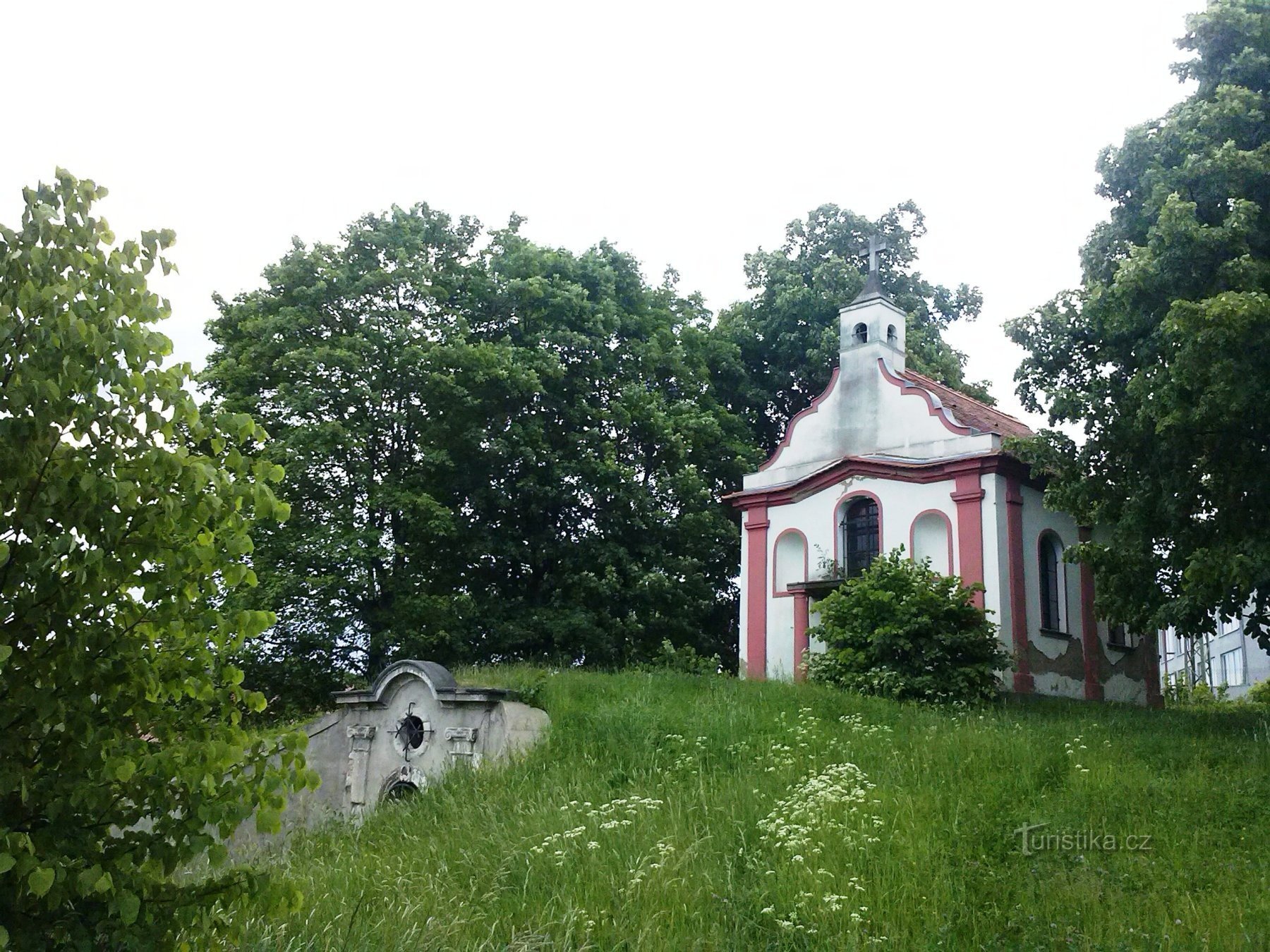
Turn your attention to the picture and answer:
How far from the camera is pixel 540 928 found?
8.85 meters

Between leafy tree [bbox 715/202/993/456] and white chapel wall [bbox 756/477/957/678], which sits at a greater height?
leafy tree [bbox 715/202/993/456]

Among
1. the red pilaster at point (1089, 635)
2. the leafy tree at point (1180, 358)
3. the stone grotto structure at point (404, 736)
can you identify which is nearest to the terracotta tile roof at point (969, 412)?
the red pilaster at point (1089, 635)

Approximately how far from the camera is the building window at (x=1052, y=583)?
78.2 ft

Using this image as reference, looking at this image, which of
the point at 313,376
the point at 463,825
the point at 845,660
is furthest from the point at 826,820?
the point at 313,376

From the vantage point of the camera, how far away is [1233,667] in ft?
146

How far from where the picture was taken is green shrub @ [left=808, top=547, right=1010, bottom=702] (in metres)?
18.9

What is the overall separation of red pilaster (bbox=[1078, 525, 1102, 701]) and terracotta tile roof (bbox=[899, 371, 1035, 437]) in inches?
119

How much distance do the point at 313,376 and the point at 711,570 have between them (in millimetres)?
11495

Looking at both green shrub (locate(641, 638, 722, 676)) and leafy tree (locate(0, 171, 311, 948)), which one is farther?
green shrub (locate(641, 638, 722, 676))

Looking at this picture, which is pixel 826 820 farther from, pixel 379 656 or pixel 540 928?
pixel 379 656

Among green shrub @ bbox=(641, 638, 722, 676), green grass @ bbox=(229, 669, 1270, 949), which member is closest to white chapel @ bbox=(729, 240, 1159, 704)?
green shrub @ bbox=(641, 638, 722, 676)

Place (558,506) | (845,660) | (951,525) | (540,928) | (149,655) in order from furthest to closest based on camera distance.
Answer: (558,506) → (951,525) → (845,660) → (540,928) → (149,655)

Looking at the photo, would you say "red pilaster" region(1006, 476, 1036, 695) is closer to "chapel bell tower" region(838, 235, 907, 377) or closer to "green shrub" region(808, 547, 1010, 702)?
"green shrub" region(808, 547, 1010, 702)

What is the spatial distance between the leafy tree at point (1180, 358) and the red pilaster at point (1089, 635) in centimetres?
652
